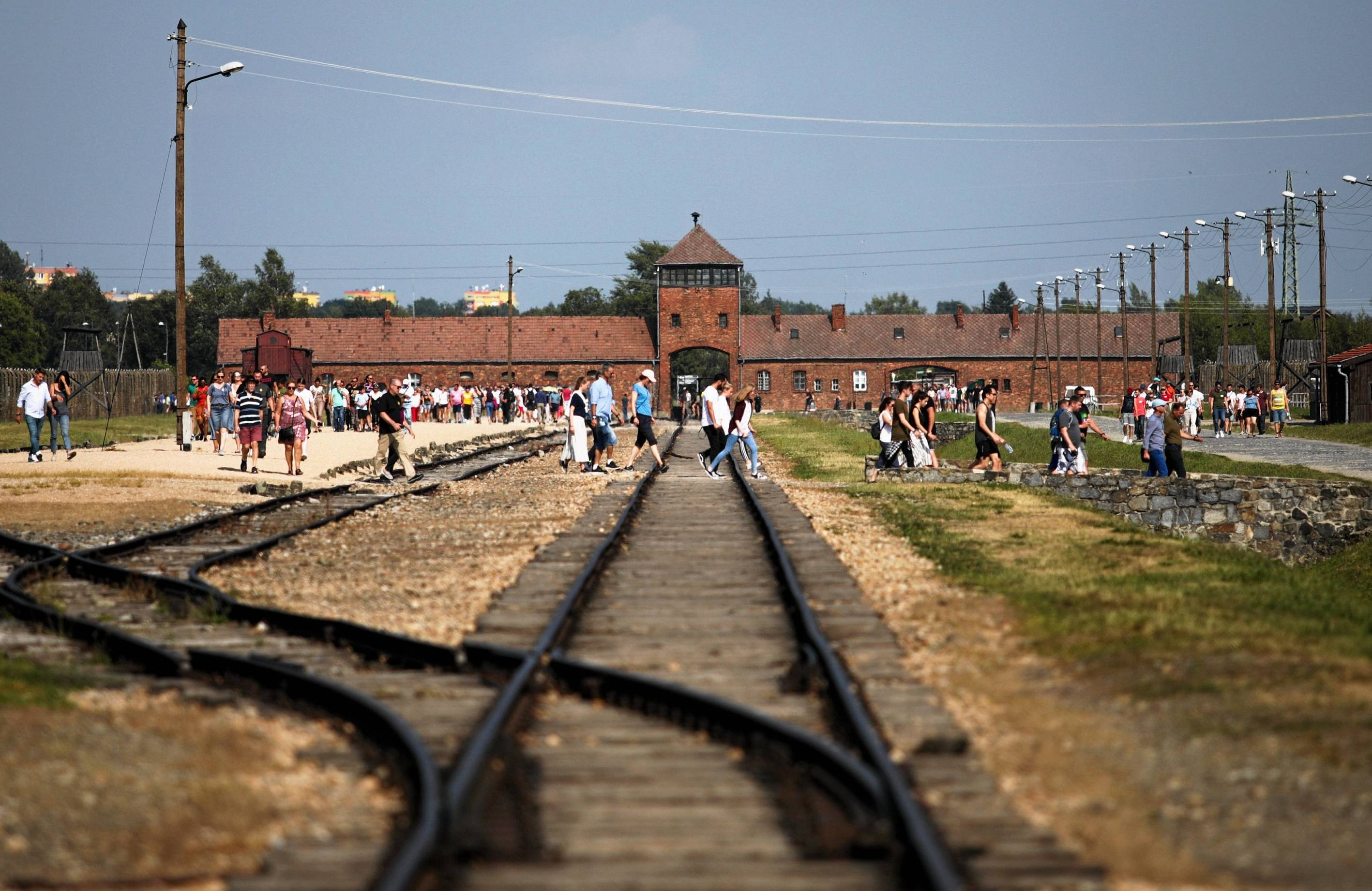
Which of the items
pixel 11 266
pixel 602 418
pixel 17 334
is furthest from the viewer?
pixel 11 266

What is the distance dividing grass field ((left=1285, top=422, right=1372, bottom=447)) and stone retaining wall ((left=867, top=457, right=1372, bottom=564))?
46.7ft

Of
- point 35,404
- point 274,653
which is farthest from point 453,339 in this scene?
point 274,653

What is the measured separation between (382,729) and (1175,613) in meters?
6.19

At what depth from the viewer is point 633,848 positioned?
17.2 ft

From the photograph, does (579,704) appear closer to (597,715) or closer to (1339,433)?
(597,715)

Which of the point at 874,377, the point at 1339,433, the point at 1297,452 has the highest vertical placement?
the point at 874,377

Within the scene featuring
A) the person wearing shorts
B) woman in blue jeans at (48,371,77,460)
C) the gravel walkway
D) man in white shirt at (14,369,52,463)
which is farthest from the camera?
the gravel walkway

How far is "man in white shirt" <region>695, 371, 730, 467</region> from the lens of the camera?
23750 millimetres

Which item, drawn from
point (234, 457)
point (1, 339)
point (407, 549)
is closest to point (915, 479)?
point (407, 549)

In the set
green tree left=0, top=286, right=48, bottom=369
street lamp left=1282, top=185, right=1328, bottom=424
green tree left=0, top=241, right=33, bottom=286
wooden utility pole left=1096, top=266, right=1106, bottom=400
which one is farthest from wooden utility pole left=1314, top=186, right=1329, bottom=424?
green tree left=0, top=241, right=33, bottom=286

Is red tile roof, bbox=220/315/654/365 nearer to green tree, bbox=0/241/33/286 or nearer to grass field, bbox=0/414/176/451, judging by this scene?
grass field, bbox=0/414/176/451

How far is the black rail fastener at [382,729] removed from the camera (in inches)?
186

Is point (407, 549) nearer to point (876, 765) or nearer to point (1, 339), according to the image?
point (876, 765)

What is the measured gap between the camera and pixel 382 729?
6863 mm
